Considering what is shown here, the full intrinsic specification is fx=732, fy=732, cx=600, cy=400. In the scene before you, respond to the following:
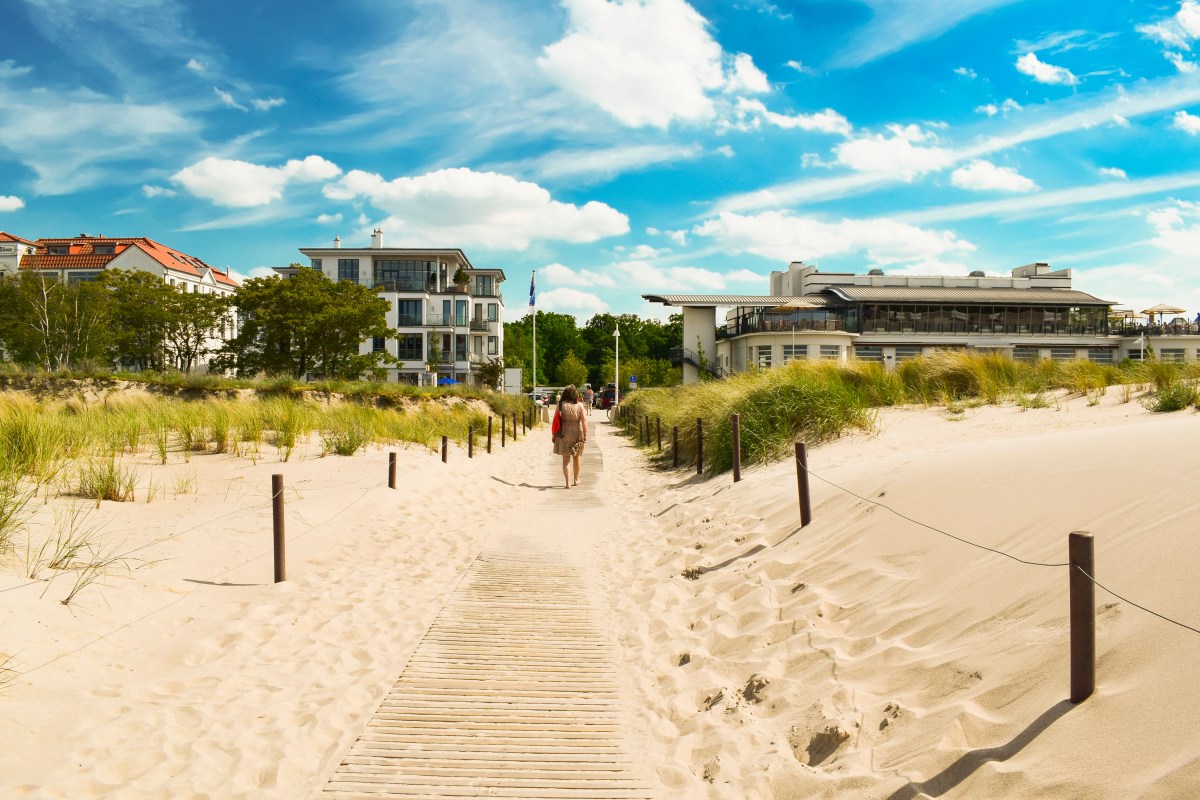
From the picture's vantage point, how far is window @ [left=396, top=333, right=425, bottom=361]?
178 feet

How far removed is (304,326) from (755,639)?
107 feet

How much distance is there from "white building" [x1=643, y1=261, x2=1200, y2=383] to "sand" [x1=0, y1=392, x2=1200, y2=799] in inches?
1657

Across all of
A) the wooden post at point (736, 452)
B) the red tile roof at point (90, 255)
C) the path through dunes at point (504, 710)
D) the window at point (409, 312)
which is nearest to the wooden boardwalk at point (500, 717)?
the path through dunes at point (504, 710)

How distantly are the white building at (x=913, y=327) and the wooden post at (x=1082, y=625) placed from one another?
4605 centimetres

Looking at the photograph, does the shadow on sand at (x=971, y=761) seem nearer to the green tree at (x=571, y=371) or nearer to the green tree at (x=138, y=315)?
the green tree at (x=138, y=315)

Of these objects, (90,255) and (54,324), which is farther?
(90,255)

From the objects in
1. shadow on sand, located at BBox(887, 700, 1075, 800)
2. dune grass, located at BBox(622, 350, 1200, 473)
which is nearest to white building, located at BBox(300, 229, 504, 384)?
dune grass, located at BBox(622, 350, 1200, 473)

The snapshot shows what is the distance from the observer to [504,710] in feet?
15.2

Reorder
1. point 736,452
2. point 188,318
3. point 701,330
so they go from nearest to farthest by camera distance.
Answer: point 736,452, point 188,318, point 701,330

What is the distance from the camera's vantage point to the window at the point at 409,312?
2152 inches

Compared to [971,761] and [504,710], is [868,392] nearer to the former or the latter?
[504,710]

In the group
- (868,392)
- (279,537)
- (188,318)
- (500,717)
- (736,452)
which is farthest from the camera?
(188,318)

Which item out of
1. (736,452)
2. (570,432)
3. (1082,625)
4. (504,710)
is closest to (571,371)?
(570,432)

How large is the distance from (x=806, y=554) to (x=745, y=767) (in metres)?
3.18
